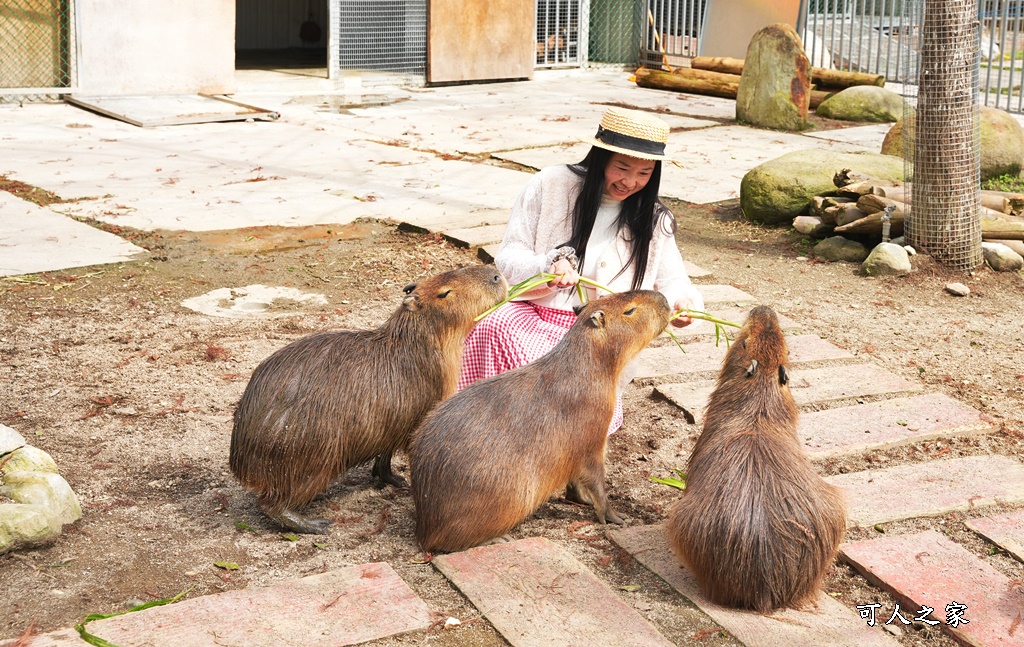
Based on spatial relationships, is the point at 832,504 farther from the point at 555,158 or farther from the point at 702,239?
the point at 555,158

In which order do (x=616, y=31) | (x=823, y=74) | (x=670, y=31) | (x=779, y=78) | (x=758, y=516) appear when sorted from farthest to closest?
(x=616, y=31), (x=670, y=31), (x=823, y=74), (x=779, y=78), (x=758, y=516)

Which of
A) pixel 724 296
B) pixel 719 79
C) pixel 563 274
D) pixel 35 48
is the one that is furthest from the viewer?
pixel 719 79

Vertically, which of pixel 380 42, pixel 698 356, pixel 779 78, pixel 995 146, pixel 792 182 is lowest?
pixel 698 356

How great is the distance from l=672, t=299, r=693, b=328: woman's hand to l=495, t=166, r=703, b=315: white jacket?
0.26 ft

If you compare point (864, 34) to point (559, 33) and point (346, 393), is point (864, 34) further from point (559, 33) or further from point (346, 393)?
point (346, 393)

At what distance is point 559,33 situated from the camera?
52.0ft

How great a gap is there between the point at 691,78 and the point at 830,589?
1195cm

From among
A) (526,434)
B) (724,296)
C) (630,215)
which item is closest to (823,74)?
(724,296)

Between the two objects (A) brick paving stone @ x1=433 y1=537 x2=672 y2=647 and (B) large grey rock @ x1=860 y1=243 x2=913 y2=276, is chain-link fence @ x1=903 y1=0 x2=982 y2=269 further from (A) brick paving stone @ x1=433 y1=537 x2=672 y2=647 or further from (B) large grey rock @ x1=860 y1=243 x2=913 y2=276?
(A) brick paving stone @ x1=433 y1=537 x2=672 y2=647

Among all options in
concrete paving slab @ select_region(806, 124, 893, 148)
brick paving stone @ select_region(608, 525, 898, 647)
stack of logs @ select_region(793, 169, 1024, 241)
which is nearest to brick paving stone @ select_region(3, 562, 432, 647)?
brick paving stone @ select_region(608, 525, 898, 647)

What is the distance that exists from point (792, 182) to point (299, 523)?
5134 millimetres

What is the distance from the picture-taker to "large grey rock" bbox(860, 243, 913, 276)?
21.6 feet

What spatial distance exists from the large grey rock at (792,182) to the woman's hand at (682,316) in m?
3.82

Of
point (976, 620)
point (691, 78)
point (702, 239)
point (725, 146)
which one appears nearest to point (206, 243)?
point (702, 239)
